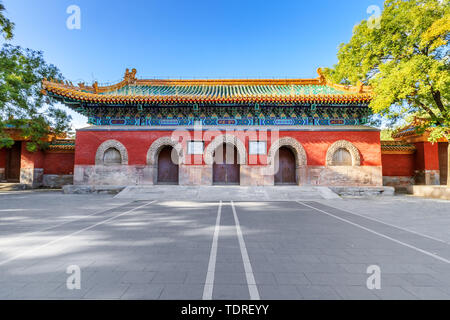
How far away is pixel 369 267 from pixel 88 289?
3.19 meters

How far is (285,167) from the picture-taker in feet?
41.1

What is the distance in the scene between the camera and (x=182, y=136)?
11.9 metres

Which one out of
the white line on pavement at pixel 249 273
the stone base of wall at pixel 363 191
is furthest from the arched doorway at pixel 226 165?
the white line on pavement at pixel 249 273

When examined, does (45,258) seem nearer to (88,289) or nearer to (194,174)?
(88,289)

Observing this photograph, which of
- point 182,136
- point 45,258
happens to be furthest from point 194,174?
point 45,258

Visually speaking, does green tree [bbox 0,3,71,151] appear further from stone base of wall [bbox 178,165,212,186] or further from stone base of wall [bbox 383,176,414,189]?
stone base of wall [bbox 383,176,414,189]

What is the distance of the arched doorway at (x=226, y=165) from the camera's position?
12.7 meters

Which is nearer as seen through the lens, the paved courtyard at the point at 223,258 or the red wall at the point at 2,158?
the paved courtyard at the point at 223,258

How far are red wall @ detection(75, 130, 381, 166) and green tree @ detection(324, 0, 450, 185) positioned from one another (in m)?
2.06

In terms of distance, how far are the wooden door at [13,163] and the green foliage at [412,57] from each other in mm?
21753

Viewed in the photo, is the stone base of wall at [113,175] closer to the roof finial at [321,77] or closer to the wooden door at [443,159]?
the roof finial at [321,77]

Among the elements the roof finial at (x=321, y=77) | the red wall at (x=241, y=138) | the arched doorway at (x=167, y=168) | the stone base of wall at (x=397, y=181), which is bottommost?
the stone base of wall at (x=397, y=181)

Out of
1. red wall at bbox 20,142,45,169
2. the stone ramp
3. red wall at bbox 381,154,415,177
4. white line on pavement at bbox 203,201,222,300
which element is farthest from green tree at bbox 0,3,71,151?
red wall at bbox 381,154,415,177
